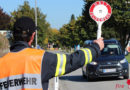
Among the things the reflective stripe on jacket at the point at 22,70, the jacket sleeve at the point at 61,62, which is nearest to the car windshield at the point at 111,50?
the jacket sleeve at the point at 61,62

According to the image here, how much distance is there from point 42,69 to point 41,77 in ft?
0.25

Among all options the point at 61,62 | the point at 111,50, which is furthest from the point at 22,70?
the point at 111,50

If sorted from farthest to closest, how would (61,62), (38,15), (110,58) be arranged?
(38,15), (110,58), (61,62)

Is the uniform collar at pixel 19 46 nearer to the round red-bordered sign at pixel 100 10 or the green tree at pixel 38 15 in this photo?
the round red-bordered sign at pixel 100 10

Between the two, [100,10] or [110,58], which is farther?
[110,58]

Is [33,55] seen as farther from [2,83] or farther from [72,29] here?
[72,29]

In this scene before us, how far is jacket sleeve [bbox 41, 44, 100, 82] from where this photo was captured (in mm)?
3018

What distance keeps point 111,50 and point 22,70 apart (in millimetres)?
12916

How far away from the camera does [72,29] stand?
91.1 meters

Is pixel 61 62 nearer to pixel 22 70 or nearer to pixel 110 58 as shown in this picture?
pixel 22 70

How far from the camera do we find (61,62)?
3049 millimetres

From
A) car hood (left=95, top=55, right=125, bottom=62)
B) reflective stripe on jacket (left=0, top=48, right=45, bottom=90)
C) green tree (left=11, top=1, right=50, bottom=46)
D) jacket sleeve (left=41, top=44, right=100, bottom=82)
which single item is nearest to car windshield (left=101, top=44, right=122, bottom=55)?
car hood (left=95, top=55, right=125, bottom=62)

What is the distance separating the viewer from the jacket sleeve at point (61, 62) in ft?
9.90

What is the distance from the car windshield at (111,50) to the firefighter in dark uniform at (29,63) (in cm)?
1234
